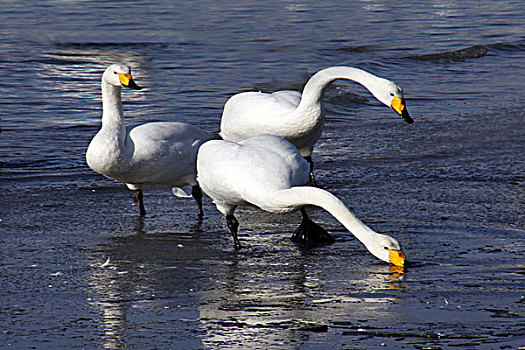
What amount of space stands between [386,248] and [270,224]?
5.66 feet

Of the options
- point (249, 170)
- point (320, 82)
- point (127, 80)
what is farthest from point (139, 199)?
point (320, 82)

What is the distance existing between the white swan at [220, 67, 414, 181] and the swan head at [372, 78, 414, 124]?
0.17m

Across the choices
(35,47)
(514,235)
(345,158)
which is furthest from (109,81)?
(35,47)

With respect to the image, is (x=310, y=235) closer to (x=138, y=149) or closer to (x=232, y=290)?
(x=232, y=290)

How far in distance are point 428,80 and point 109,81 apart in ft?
24.8

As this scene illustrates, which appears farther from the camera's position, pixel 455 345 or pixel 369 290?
pixel 369 290

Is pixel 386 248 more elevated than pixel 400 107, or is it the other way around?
pixel 400 107

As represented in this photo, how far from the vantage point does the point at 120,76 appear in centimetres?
681

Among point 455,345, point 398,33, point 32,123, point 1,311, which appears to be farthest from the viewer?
point 398,33

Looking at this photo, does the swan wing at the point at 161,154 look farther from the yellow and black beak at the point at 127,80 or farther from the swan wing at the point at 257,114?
the swan wing at the point at 257,114

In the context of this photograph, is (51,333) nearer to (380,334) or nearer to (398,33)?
(380,334)

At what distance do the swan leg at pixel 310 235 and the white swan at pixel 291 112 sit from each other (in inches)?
53.0

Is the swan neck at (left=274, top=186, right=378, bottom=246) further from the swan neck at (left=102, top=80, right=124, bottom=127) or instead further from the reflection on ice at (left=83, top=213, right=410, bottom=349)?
the swan neck at (left=102, top=80, right=124, bottom=127)

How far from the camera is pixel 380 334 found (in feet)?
13.6
